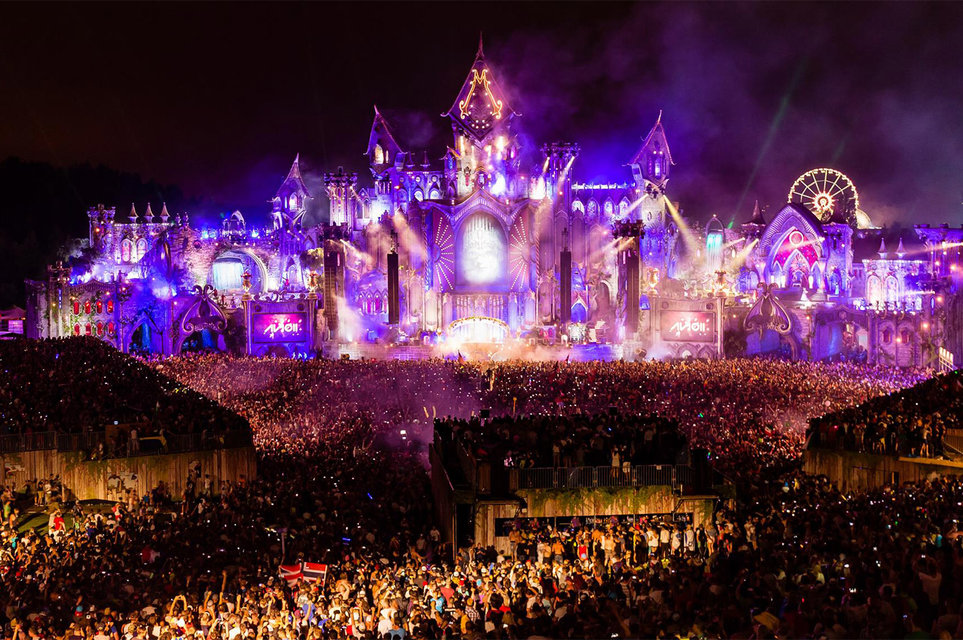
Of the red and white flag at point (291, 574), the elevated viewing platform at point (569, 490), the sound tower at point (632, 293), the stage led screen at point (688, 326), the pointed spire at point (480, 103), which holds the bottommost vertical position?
the red and white flag at point (291, 574)

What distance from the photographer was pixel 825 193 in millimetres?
62219

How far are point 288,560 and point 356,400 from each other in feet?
52.2

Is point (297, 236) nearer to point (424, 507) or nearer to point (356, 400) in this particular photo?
point (356, 400)

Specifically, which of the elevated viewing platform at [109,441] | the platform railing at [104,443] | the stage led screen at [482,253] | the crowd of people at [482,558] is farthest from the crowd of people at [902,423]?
the stage led screen at [482,253]

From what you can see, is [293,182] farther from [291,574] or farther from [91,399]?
[291,574]

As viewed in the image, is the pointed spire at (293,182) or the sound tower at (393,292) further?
the pointed spire at (293,182)

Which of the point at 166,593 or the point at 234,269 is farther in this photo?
the point at 234,269

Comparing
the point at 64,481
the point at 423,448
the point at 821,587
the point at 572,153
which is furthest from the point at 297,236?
the point at 821,587

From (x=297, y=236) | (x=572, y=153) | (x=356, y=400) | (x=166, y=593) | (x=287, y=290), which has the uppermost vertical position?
(x=572, y=153)

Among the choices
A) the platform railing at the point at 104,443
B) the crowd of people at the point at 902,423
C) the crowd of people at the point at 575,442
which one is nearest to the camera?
the crowd of people at the point at 575,442

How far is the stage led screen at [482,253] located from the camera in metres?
59.0

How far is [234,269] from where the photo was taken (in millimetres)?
63719

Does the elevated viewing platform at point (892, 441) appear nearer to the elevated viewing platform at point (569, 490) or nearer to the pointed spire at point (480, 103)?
the elevated viewing platform at point (569, 490)

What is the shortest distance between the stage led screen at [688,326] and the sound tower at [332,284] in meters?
20.3
